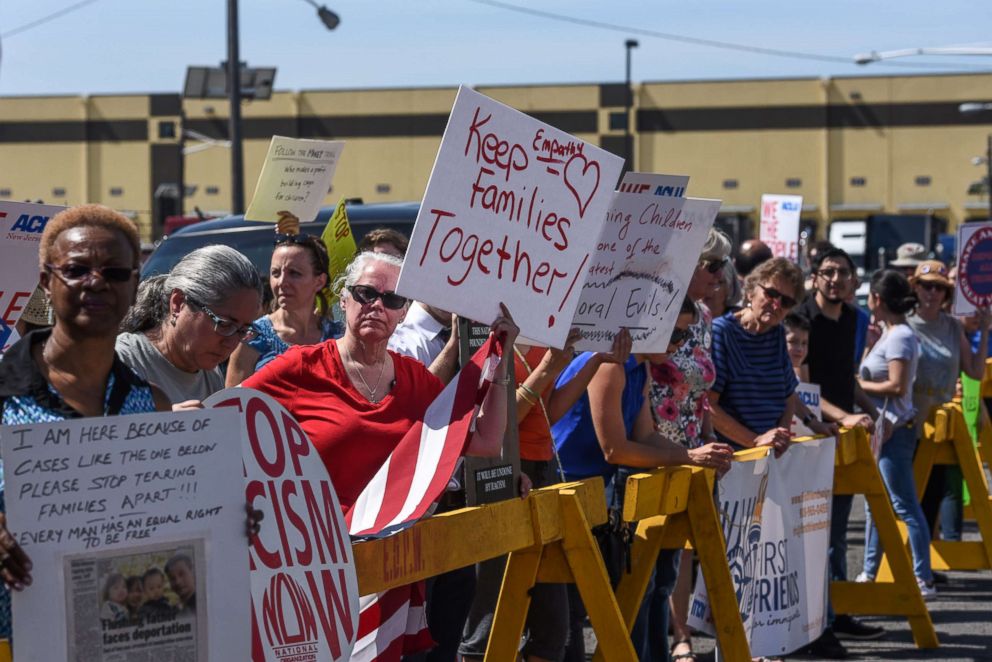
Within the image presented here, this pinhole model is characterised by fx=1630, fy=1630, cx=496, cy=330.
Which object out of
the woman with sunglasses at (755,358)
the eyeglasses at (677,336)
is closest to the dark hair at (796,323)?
the woman with sunglasses at (755,358)

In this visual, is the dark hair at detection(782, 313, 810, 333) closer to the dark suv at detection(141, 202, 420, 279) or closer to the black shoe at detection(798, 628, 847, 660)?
the black shoe at detection(798, 628, 847, 660)

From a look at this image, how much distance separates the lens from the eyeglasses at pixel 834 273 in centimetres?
837

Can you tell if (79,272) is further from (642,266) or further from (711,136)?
(711,136)

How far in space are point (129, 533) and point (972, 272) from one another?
360 inches

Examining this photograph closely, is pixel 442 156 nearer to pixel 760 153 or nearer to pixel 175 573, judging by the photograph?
pixel 175 573

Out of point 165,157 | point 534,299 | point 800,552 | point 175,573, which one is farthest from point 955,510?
point 165,157

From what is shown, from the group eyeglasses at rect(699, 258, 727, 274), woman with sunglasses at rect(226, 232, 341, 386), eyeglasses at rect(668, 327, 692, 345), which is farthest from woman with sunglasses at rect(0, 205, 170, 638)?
eyeglasses at rect(699, 258, 727, 274)

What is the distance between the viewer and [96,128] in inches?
2392

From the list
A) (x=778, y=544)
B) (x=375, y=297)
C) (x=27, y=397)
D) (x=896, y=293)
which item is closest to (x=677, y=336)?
(x=778, y=544)

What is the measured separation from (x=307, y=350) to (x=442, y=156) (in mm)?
740

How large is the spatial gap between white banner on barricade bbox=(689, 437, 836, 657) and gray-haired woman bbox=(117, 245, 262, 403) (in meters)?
2.73

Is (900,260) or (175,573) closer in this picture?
(175,573)

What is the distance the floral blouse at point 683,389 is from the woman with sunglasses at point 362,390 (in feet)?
6.21

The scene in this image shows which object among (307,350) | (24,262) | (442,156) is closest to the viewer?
(442,156)
